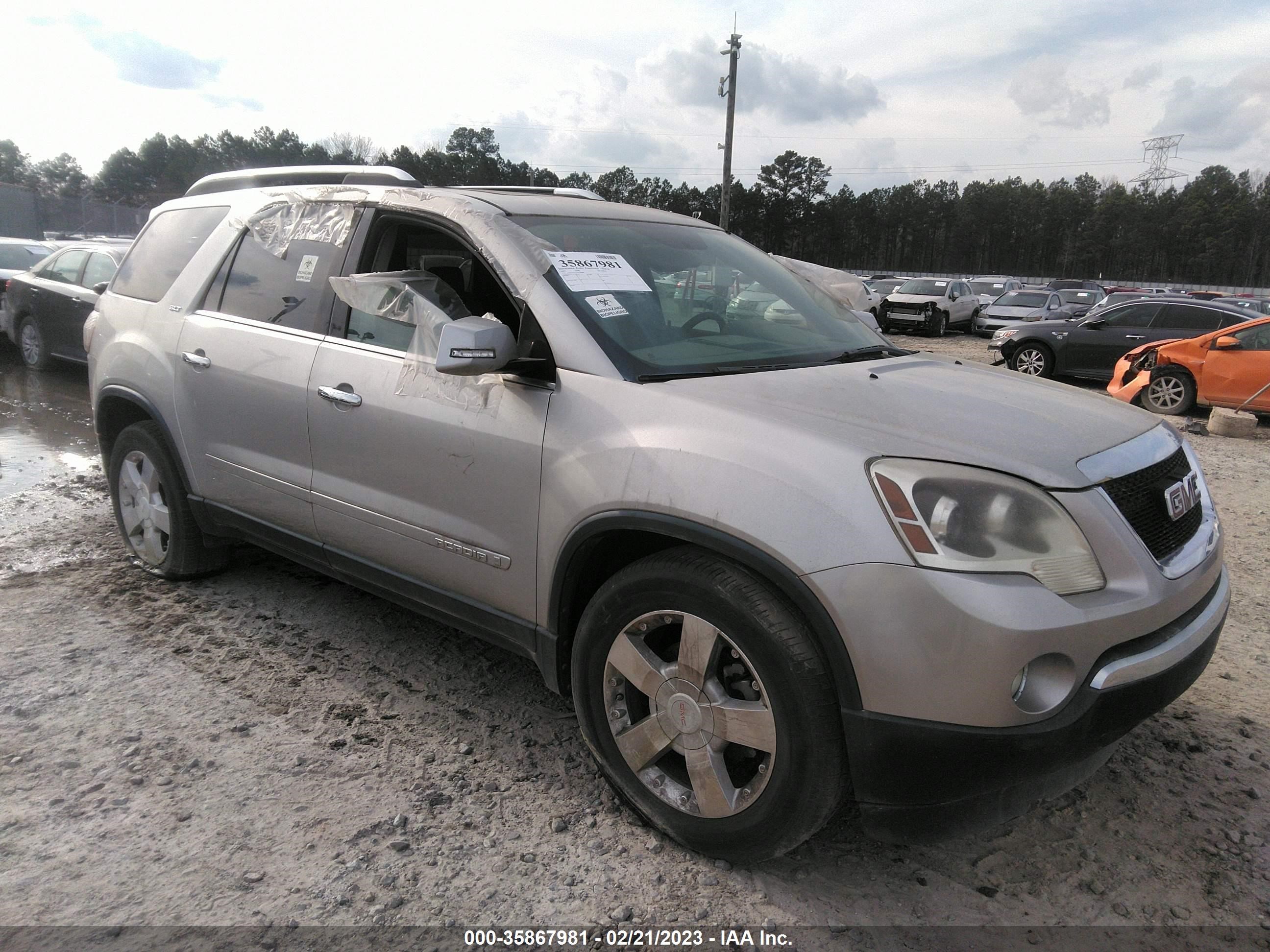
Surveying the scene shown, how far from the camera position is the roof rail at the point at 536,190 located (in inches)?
132

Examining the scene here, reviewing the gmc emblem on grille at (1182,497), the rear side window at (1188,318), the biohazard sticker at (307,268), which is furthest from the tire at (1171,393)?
the biohazard sticker at (307,268)

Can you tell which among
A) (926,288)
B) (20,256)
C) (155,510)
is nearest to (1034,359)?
(926,288)

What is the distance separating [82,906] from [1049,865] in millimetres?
2585

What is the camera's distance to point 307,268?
3.30m

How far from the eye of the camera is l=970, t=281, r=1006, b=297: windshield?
30.0 metres

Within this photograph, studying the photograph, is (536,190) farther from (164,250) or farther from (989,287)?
(989,287)

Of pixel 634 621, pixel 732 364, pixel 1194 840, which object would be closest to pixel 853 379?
pixel 732 364

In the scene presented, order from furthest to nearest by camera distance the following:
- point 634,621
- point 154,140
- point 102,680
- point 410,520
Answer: point 154,140, point 102,680, point 410,520, point 634,621

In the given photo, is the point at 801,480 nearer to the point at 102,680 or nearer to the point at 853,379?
the point at 853,379

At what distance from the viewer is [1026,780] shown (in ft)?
6.36

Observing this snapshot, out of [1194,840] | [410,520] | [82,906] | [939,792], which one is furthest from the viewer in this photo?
[410,520]

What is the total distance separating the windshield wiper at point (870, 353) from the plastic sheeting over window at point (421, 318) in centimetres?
119

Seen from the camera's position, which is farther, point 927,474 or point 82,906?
point 82,906

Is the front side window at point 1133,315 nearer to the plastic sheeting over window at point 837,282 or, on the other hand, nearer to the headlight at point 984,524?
the plastic sheeting over window at point 837,282
